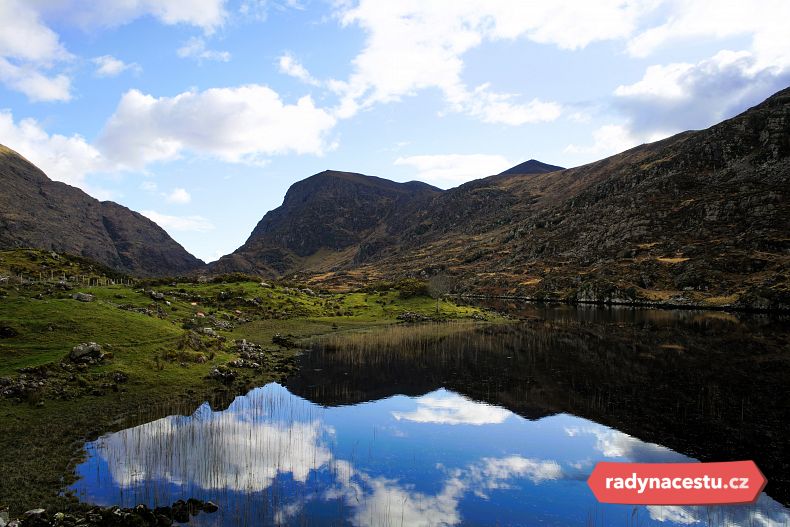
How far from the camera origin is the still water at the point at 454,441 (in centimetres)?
1964

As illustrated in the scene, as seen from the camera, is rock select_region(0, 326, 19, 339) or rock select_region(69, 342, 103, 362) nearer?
rock select_region(69, 342, 103, 362)

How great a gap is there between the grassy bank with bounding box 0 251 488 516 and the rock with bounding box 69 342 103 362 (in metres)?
0.44

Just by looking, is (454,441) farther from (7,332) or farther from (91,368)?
(7,332)

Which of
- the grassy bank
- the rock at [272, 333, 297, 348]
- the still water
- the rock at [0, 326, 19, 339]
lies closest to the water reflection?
the still water

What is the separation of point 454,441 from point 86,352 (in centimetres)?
2902

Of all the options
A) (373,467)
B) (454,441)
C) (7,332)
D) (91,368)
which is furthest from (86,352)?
(454,441)

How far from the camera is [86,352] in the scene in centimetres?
3472

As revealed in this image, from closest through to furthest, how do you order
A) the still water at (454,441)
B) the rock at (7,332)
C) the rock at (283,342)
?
the still water at (454,441) → the rock at (7,332) → the rock at (283,342)

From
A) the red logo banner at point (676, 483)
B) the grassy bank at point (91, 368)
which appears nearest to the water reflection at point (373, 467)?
the red logo banner at point (676, 483)

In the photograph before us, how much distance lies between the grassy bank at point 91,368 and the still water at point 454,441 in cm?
198

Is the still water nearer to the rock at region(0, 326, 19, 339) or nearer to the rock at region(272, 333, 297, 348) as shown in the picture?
the rock at region(272, 333, 297, 348)

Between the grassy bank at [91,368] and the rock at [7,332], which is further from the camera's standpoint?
the rock at [7,332]

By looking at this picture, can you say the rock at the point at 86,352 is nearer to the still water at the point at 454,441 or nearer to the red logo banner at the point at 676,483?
the still water at the point at 454,441

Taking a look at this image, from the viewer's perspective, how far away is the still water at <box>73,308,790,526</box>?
19.6m
